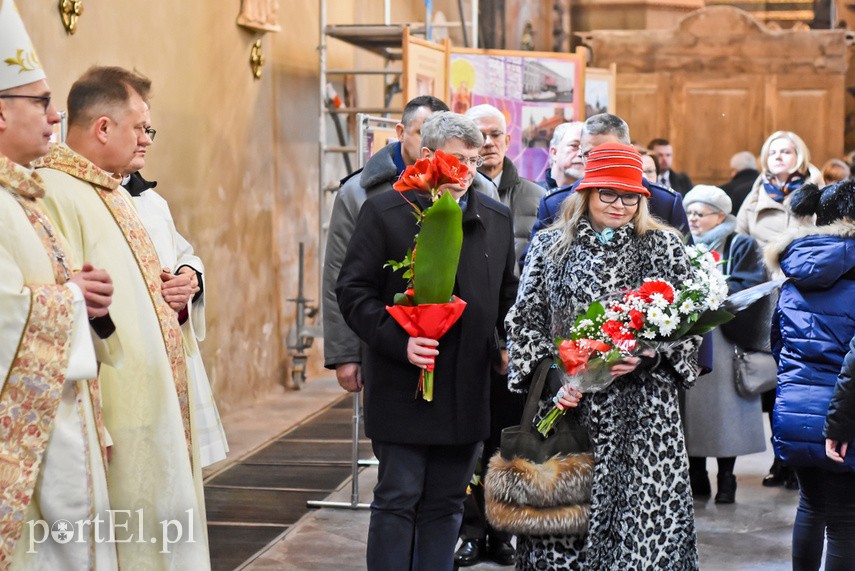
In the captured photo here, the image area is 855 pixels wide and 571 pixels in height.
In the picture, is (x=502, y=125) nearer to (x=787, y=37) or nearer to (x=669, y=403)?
(x=669, y=403)

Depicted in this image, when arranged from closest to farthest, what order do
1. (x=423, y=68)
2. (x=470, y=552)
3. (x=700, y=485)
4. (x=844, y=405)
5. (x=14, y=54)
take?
(x=14, y=54) → (x=844, y=405) → (x=470, y=552) → (x=700, y=485) → (x=423, y=68)

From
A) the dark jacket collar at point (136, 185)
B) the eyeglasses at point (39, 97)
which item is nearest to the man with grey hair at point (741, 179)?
the dark jacket collar at point (136, 185)

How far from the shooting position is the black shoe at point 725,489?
6.22 m

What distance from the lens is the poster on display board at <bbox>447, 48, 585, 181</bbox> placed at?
898 cm

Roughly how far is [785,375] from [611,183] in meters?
0.90

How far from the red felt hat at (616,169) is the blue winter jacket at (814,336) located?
2.01ft

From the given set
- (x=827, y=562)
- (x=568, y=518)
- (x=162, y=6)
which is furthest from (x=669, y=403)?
(x=162, y=6)

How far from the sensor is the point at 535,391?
12.8 feet

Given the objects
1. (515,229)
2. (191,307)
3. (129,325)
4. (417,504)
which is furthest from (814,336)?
(129,325)

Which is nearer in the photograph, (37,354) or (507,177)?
(37,354)

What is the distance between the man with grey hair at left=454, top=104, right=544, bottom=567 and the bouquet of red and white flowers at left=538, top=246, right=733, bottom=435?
0.82 metres

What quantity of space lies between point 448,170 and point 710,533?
8.95 feet

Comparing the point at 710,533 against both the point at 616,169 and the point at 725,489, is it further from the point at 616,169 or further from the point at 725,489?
the point at 616,169

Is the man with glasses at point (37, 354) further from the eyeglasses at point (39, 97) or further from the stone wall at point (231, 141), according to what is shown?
the stone wall at point (231, 141)
